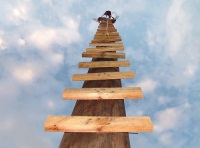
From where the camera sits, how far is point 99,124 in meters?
2.64

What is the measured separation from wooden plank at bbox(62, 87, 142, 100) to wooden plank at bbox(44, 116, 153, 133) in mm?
675

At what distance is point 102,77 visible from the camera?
4.30 meters

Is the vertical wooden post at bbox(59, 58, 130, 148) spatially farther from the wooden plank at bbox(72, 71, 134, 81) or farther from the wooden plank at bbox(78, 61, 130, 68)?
the wooden plank at bbox(78, 61, 130, 68)

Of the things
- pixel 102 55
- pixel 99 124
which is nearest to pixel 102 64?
pixel 102 55

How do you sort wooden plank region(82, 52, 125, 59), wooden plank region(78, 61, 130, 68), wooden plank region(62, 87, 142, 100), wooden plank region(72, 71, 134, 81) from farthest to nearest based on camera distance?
wooden plank region(82, 52, 125, 59) < wooden plank region(78, 61, 130, 68) < wooden plank region(72, 71, 134, 81) < wooden plank region(62, 87, 142, 100)

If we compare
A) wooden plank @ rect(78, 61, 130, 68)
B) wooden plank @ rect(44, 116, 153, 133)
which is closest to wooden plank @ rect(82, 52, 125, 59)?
wooden plank @ rect(78, 61, 130, 68)

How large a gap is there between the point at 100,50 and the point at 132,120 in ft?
12.3

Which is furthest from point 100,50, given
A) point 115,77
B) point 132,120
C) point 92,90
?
point 132,120

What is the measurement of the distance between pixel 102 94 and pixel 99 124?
82cm

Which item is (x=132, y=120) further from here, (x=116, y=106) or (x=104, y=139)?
(x=116, y=106)

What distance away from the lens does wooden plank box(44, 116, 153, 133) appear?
2.60m

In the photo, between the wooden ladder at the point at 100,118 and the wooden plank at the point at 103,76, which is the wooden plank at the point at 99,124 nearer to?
the wooden ladder at the point at 100,118

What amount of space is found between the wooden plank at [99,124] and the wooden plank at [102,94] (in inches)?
26.6

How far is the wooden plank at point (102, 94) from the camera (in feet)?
11.2
